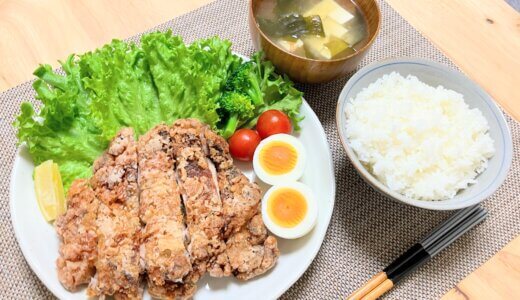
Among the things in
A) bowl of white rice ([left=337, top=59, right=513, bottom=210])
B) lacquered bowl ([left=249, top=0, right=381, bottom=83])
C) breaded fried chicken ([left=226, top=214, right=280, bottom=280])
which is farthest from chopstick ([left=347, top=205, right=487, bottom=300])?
lacquered bowl ([left=249, top=0, right=381, bottom=83])

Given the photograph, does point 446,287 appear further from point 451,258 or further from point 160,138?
point 160,138

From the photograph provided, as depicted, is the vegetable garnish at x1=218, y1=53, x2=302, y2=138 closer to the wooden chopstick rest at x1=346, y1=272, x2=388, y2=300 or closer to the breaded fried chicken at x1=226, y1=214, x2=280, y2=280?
the breaded fried chicken at x1=226, y1=214, x2=280, y2=280

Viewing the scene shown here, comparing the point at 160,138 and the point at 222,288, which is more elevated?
the point at 160,138

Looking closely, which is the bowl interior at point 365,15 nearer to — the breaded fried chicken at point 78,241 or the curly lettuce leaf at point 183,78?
the curly lettuce leaf at point 183,78

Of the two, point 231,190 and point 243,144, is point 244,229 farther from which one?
point 243,144

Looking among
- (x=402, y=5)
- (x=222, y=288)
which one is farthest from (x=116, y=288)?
(x=402, y=5)

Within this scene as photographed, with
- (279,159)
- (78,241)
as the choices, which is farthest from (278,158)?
(78,241)
